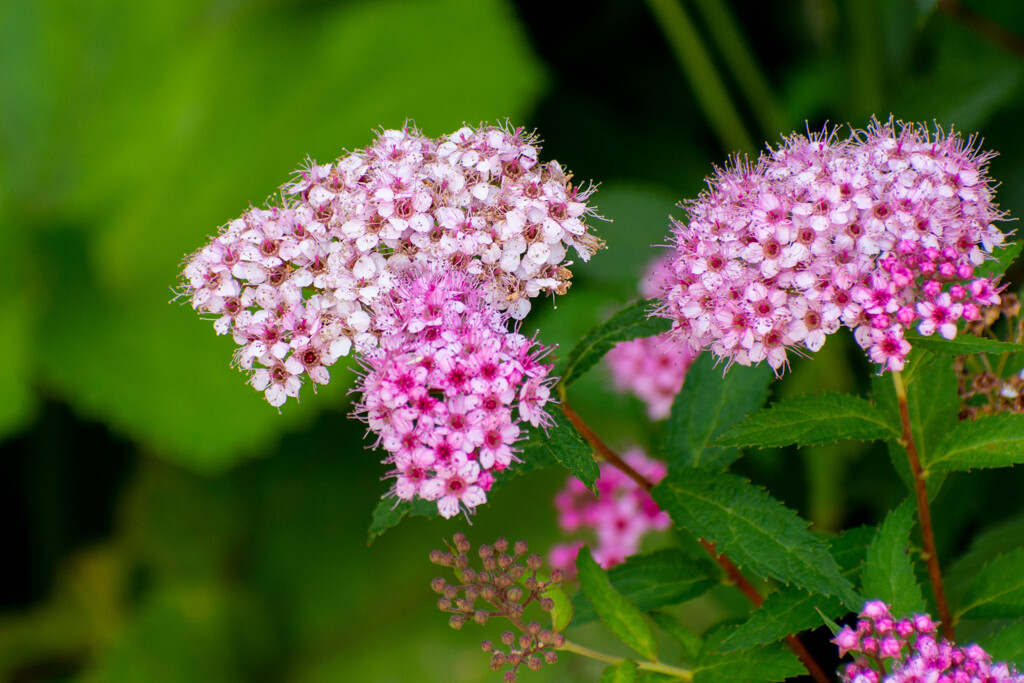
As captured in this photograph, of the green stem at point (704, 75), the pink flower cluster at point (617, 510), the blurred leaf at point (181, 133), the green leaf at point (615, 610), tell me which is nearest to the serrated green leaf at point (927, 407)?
the green leaf at point (615, 610)

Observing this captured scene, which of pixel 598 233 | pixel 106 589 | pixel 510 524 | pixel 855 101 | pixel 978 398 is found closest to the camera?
pixel 978 398

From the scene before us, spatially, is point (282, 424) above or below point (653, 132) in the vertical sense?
below

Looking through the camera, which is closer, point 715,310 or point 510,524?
point 715,310

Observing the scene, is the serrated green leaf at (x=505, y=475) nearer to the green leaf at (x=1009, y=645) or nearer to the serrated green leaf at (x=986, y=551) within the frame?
the green leaf at (x=1009, y=645)

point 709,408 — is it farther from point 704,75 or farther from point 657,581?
point 704,75

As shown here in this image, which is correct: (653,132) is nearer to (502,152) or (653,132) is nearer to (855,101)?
(855,101)

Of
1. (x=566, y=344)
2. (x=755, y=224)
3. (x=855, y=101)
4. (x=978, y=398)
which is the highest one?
(x=855, y=101)

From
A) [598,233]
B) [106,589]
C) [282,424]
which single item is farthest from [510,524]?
[106,589]
